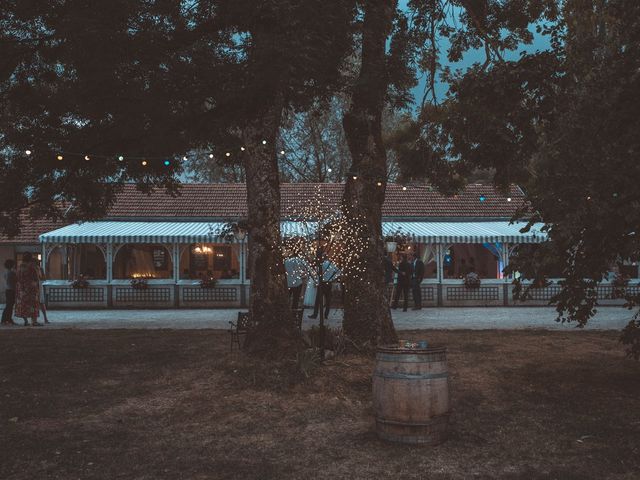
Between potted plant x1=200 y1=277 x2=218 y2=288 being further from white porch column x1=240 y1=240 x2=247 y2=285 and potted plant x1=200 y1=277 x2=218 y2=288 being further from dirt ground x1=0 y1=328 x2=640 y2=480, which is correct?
dirt ground x1=0 y1=328 x2=640 y2=480

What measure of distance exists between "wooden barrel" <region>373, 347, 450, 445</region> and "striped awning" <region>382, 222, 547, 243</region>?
50.0 ft

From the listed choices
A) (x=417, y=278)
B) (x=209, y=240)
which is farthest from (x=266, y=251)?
(x=209, y=240)

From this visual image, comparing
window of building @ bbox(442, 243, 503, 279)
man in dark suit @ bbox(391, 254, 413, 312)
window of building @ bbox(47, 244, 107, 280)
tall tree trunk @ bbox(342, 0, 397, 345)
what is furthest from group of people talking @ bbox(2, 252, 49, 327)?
window of building @ bbox(442, 243, 503, 279)

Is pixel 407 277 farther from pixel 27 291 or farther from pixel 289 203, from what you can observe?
pixel 27 291

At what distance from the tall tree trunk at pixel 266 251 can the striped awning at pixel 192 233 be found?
34.2 feet

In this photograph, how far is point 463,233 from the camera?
66.6 ft

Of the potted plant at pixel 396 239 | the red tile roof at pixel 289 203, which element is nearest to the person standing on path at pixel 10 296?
the red tile roof at pixel 289 203

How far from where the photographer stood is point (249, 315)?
8.69 metres

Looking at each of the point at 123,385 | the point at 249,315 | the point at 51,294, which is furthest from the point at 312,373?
the point at 51,294

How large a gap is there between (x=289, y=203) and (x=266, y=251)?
48.3ft

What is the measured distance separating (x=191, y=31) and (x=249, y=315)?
4.19 metres

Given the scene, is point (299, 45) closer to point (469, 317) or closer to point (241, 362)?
point (241, 362)

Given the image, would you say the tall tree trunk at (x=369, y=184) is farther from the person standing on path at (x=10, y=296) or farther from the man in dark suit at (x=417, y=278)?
the person standing on path at (x=10, y=296)

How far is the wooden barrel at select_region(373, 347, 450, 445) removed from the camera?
4.91 meters
